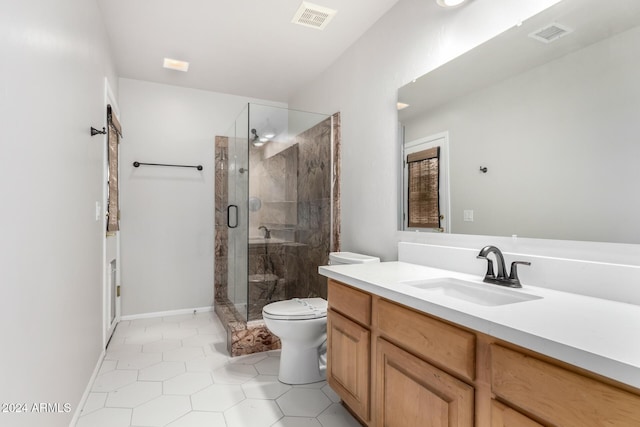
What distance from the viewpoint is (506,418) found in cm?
91

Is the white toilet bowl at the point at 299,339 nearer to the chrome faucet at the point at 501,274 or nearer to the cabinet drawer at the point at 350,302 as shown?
the cabinet drawer at the point at 350,302

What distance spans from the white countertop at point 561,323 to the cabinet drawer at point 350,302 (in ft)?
0.44

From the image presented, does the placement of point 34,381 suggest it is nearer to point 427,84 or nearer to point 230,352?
point 230,352

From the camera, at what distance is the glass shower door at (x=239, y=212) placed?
3.06 metres

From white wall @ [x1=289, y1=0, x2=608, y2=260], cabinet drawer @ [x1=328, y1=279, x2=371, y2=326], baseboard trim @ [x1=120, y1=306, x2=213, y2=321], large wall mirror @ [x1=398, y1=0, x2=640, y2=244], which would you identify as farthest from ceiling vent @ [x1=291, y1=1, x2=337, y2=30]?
baseboard trim @ [x1=120, y1=306, x2=213, y2=321]

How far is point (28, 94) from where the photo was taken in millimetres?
1154

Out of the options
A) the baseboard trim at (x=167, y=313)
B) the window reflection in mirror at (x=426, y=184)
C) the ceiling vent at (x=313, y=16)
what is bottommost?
the baseboard trim at (x=167, y=313)

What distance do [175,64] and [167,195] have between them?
4.48ft

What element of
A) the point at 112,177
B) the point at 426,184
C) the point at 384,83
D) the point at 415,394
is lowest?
the point at 415,394

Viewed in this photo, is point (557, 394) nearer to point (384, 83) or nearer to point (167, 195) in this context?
point (384, 83)

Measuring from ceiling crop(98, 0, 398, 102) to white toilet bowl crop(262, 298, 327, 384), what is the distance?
2.11 meters

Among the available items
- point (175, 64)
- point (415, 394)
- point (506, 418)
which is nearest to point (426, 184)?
point (415, 394)

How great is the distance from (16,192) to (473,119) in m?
1.94

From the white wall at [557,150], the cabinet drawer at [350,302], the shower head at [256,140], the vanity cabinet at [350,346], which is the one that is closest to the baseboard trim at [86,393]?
the vanity cabinet at [350,346]
